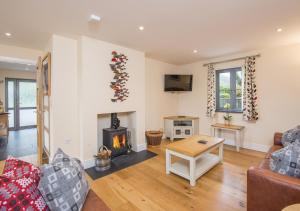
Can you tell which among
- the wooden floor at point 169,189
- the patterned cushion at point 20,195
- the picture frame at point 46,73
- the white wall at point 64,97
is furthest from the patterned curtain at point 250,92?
the picture frame at point 46,73

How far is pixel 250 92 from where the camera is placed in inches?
151

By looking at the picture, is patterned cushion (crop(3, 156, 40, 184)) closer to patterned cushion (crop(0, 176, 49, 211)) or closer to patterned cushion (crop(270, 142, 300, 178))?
patterned cushion (crop(0, 176, 49, 211))

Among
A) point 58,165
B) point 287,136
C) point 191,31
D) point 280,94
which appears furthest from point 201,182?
point 280,94

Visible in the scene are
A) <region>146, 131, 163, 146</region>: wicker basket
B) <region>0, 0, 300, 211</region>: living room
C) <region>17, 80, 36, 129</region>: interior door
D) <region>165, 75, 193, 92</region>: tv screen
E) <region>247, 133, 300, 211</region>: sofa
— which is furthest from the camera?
<region>17, 80, 36, 129</region>: interior door

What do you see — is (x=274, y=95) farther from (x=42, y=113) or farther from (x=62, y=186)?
(x=42, y=113)

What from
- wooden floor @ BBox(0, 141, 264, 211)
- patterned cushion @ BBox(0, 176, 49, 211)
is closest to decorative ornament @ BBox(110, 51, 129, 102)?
wooden floor @ BBox(0, 141, 264, 211)

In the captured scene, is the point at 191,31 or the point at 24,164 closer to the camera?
the point at 24,164

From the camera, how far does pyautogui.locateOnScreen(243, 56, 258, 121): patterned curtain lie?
150 inches

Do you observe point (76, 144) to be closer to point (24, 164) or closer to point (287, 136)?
point (24, 164)

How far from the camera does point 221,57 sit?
440 centimetres

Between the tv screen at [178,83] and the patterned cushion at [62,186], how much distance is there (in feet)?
13.2

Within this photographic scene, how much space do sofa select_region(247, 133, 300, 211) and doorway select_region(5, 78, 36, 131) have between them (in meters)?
7.75

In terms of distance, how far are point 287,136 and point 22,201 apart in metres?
3.46

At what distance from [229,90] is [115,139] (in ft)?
10.9
